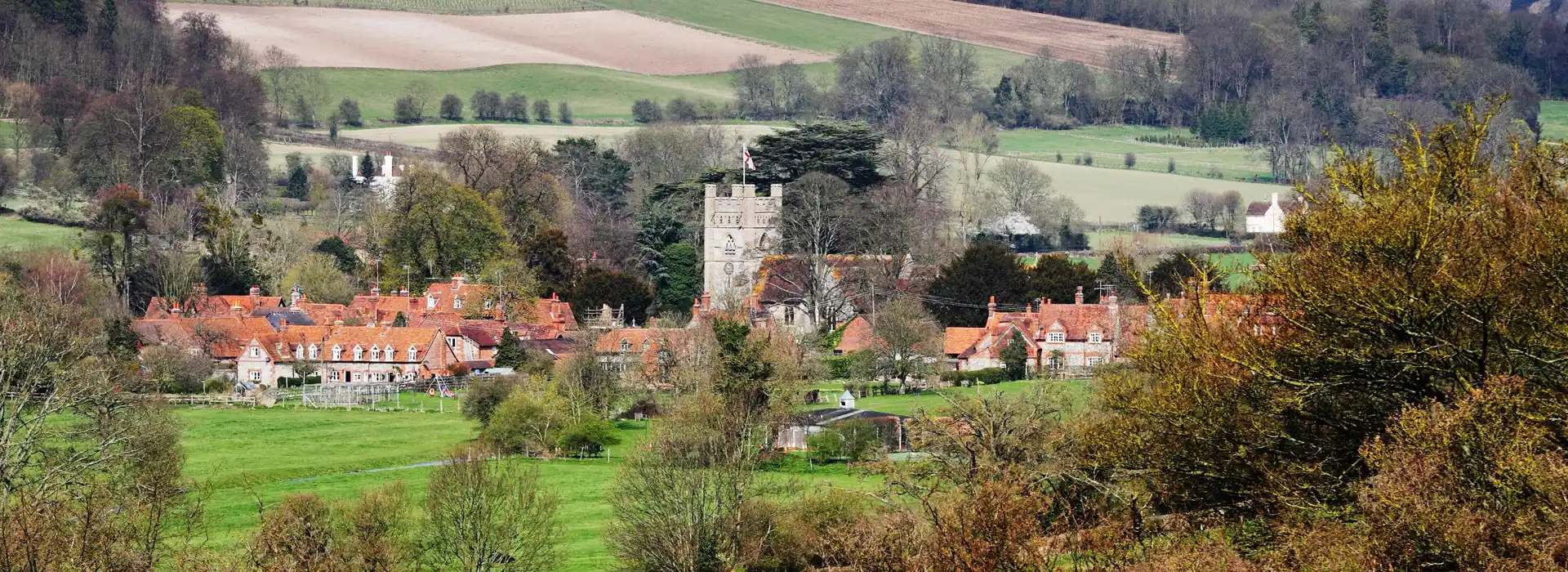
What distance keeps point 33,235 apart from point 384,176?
102 feet

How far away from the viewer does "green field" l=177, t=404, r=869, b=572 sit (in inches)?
1757

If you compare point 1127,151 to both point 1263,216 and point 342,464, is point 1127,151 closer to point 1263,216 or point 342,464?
point 1263,216

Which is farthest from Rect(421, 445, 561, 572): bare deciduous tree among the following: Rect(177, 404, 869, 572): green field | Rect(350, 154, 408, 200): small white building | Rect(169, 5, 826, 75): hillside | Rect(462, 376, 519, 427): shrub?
Rect(169, 5, 826, 75): hillside

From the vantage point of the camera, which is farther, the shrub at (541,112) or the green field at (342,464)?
the shrub at (541,112)

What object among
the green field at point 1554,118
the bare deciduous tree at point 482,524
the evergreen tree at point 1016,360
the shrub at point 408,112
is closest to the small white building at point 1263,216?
the green field at point 1554,118

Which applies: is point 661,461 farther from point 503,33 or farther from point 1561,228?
point 503,33

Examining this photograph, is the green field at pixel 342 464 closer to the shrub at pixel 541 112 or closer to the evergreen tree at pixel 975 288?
the evergreen tree at pixel 975 288

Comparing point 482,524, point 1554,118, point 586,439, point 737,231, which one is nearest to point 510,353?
point 586,439

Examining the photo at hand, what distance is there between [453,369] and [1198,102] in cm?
12082

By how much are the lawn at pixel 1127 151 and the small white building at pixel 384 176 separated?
1853 inches

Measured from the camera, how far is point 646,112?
16875 cm

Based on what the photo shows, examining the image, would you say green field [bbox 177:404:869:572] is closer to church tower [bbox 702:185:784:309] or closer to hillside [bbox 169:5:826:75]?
church tower [bbox 702:185:784:309]

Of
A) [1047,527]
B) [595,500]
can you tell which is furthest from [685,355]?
[1047,527]

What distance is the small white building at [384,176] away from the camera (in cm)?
12731
